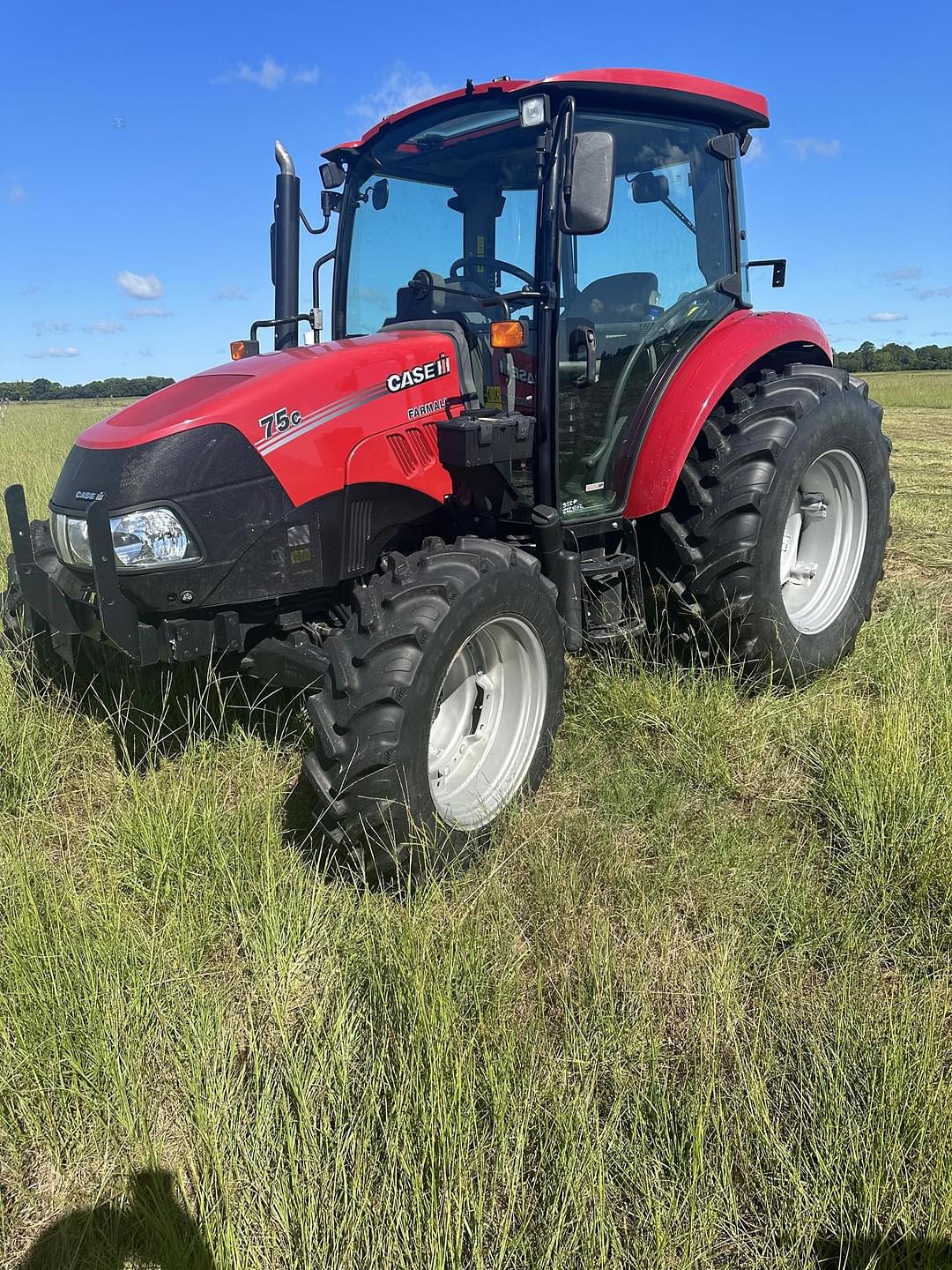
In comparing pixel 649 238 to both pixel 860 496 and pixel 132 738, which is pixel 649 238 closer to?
pixel 860 496

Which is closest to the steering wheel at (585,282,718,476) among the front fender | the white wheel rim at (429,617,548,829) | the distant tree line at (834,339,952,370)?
the front fender

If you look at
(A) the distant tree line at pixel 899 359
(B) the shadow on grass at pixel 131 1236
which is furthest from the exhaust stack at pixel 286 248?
(A) the distant tree line at pixel 899 359

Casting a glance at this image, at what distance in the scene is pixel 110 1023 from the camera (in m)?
1.93

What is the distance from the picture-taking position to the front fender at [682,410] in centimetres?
346

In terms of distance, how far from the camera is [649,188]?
3619mm

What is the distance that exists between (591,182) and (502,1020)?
7.46ft

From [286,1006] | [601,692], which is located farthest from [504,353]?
[286,1006]

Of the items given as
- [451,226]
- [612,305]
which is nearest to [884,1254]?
A: [612,305]

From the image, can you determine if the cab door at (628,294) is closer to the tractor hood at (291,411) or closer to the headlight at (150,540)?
the tractor hood at (291,411)

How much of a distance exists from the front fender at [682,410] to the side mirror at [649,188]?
57 centimetres

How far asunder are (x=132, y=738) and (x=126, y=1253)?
2.00m

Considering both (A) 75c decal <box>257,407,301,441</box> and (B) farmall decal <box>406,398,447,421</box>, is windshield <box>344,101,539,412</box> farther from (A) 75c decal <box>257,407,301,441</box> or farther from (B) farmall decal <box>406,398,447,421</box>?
(A) 75c decal <box>257,407,301,441</box>

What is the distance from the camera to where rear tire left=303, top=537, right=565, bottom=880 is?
8.11 feet

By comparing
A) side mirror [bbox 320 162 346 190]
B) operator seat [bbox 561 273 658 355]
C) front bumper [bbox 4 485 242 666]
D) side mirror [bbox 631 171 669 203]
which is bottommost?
front bumper [bbox 4 485 242 666]
